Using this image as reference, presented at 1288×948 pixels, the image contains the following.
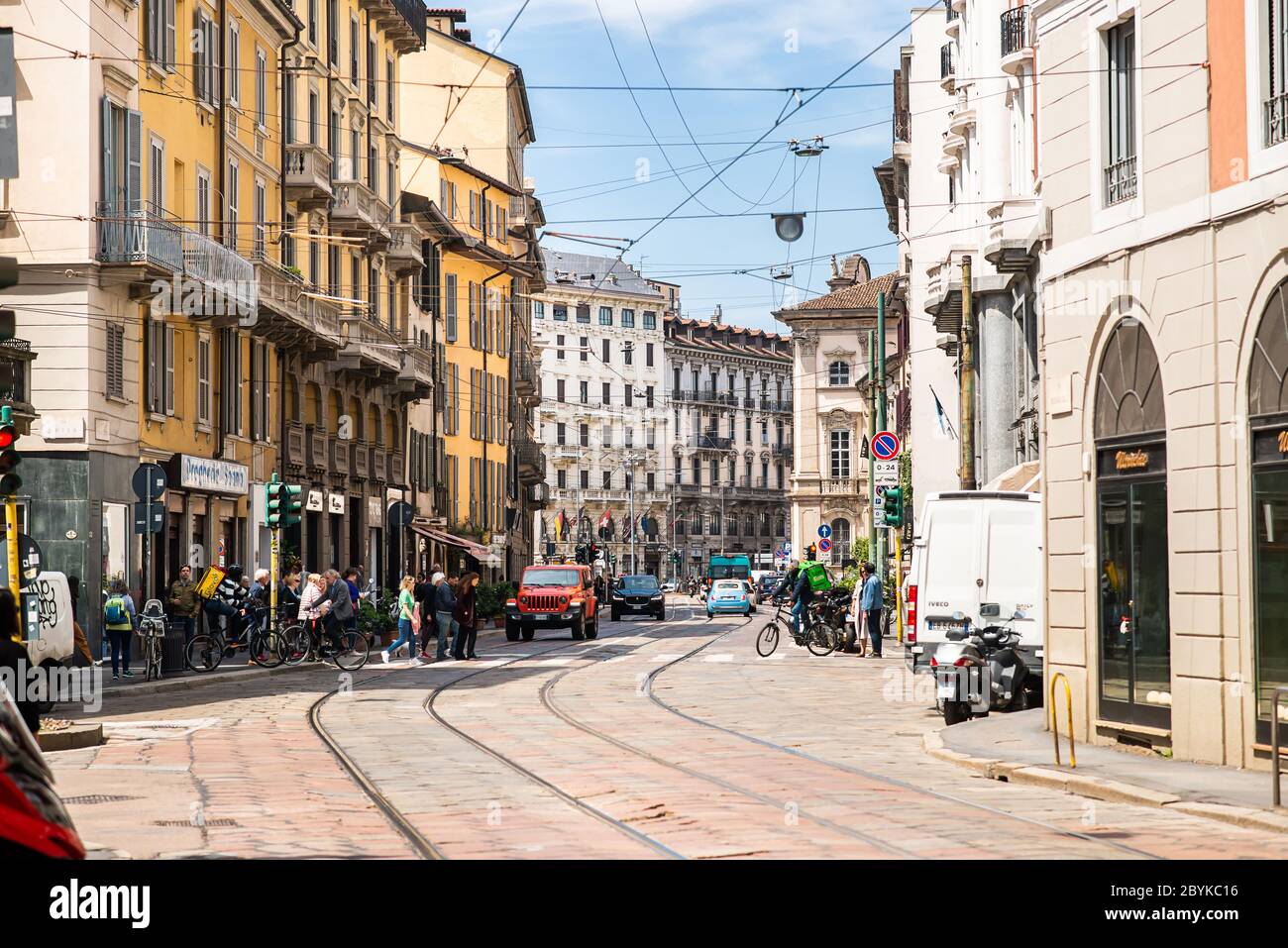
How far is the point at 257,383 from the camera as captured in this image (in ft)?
137

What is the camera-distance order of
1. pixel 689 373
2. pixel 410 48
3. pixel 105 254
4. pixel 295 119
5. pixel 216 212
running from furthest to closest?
pixel 689 373 → pixel 410 48 → pixel 295 119 → pixel 216 212 → pixel 105 254

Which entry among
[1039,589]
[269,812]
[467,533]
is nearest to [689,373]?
[467,533]

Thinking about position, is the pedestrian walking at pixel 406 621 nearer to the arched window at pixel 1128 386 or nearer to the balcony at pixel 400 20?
the arched window at pixel 1128 386

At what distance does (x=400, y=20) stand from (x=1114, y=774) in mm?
44948

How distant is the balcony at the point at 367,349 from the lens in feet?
157

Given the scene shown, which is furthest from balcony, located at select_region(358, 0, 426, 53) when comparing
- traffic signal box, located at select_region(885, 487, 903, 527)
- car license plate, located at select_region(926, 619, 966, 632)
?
car license plate, located at select_region(926, 619, 966, 632)

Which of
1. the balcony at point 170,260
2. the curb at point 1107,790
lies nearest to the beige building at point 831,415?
the balcony at point 170,260

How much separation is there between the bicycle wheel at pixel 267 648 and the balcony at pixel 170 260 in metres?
6.36

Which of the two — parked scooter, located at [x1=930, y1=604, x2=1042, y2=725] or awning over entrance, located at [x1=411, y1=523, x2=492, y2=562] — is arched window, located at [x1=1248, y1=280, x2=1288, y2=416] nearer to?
parked scooter, located at [x1=930, y1=604, x2=1042, y2=725]

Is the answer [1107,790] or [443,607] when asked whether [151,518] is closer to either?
[443,607]

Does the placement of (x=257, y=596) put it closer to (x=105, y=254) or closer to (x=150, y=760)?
(x=105, y=254)

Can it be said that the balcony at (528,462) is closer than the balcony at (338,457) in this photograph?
No

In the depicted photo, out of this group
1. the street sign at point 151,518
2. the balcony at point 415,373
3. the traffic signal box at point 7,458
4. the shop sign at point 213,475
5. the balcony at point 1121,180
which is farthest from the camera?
the balcony at point 415,373

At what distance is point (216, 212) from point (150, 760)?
970 inches
